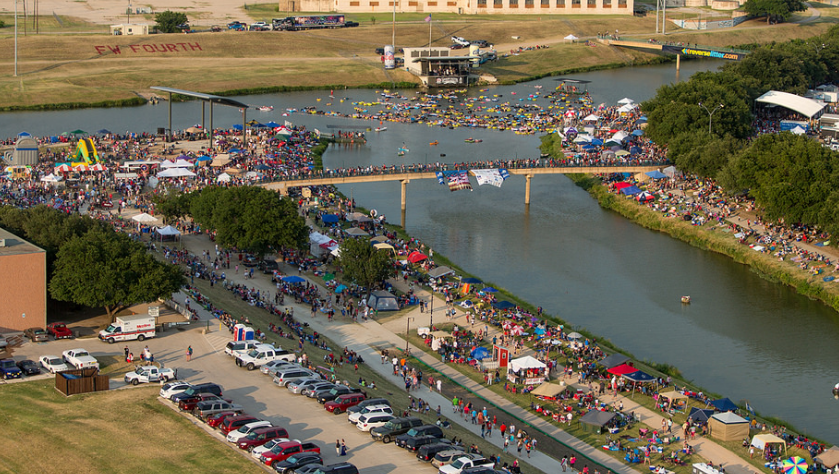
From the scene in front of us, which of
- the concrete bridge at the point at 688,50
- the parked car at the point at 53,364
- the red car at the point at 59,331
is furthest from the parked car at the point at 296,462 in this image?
the concrete bridge at the point at 688,50

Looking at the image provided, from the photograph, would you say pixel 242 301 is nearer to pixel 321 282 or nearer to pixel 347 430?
pixel 321 282

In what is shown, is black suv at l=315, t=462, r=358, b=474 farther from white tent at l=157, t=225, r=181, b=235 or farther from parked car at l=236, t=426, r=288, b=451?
white tent at l=157, t=225, r=181, b=235

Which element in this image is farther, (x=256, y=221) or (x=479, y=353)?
(x=256, y=221)

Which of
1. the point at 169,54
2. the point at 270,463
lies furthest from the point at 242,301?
the point at 169,54

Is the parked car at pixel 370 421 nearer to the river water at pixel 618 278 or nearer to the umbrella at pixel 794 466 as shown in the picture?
the umbrella at pixel 794 466

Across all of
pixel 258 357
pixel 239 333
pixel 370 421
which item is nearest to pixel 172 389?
pixel 258 357

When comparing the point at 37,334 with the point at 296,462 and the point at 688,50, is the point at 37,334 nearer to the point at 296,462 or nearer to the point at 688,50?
the point at 296,462
